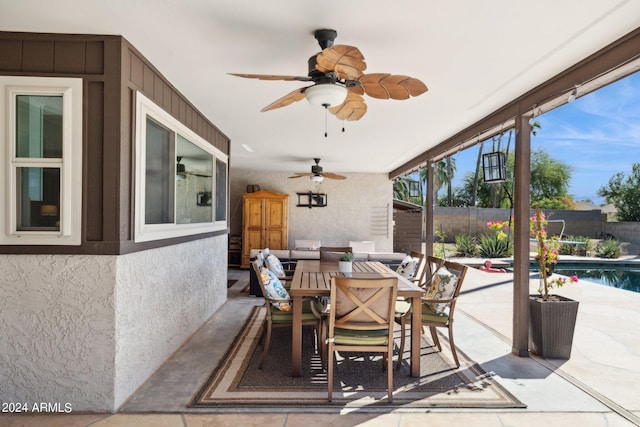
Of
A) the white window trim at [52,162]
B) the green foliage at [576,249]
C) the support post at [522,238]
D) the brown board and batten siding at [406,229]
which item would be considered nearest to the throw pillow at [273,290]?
the white window trim at [52,162]

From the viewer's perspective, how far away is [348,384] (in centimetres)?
313

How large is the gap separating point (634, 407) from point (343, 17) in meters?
3.35

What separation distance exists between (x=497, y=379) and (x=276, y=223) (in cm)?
669

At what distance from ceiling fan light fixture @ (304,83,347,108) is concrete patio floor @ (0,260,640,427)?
207 centimetres

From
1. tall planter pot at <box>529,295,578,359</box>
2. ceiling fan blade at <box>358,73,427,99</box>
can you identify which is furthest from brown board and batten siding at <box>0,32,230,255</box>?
tall planter pot at <box>529,295,578,359</box>

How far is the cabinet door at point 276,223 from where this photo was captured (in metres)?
9.28

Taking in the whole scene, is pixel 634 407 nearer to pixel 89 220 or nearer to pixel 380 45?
pixel 380 45

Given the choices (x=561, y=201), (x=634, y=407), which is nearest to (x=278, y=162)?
(x=634, y=407)

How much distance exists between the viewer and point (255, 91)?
3688 mm

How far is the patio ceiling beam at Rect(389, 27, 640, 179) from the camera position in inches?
98.3

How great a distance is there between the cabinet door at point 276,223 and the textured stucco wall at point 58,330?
6596mm

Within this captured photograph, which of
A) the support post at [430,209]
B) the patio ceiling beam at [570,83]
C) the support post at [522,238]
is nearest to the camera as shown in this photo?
the patio ceiling beam at [570,83]

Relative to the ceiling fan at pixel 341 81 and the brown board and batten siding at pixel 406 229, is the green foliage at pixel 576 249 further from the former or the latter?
the ceiling fan at pixel 341 81

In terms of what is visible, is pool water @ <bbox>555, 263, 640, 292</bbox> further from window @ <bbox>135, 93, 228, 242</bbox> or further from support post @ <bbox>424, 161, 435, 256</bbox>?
window @ <bbox>135, 93, 228, 242</bbox>
